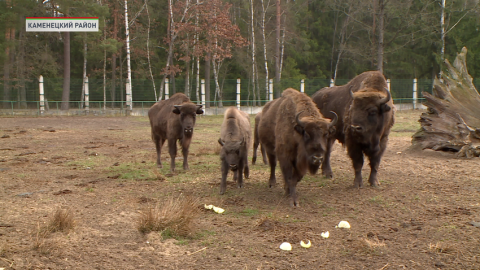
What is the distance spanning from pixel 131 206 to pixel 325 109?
460cm

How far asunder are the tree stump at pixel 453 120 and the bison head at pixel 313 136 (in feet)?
18.9

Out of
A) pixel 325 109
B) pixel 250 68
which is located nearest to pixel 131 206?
pixel 325 109

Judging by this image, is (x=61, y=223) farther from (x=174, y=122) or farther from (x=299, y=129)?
(x=174, y=122)

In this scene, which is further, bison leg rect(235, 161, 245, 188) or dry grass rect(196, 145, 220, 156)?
dry grass rect(196, 145, 220, 156)

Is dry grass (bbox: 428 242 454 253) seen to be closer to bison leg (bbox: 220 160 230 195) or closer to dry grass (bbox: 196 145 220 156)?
bison leg (bbox: 220 160 230 195)

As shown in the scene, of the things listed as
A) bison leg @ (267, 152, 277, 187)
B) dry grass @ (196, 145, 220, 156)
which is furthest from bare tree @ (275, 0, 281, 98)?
bison leg @ (267, 152, 277, 187)

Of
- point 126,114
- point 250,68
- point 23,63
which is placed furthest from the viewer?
point 250,68

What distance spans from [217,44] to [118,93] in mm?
9063

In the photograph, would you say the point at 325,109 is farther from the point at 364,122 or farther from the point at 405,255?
the point at 405,255

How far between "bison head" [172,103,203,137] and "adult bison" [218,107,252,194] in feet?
3.32

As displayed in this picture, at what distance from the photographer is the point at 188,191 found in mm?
7484

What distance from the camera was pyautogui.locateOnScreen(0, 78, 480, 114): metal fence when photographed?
29.2 metres

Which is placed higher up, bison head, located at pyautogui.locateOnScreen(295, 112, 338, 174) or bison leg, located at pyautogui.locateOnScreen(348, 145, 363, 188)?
bison head, located at pyautogui.locateOnScreen(295, 112, 338, 174)

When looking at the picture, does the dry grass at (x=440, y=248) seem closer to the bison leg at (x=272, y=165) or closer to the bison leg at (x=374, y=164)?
the bison leg at (x=374, y=164)
